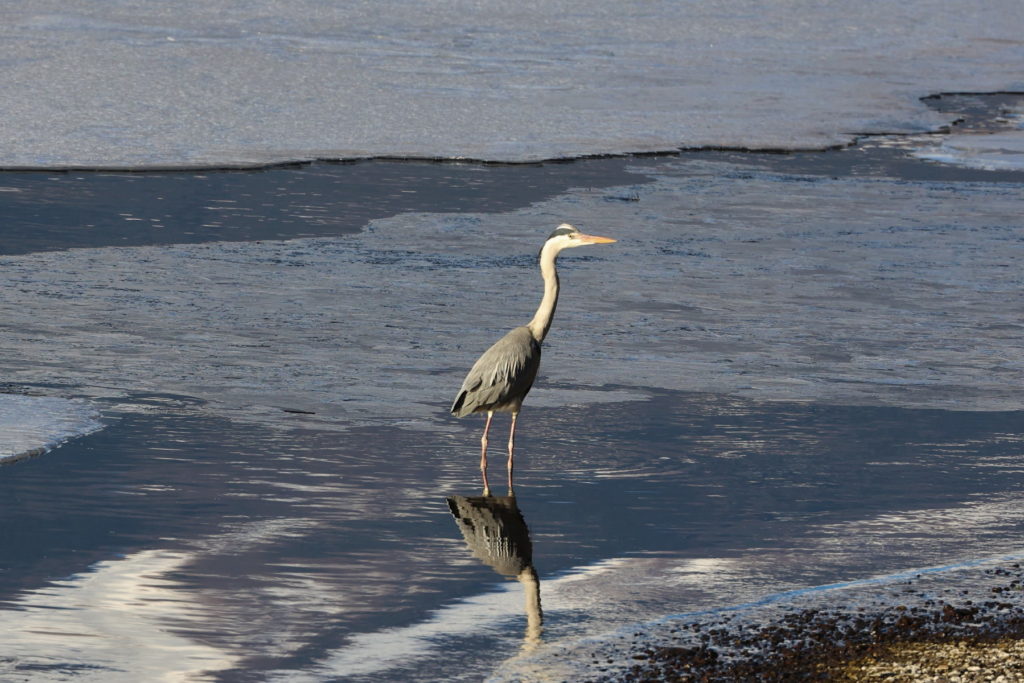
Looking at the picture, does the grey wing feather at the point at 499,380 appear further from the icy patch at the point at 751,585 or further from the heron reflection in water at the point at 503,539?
the icy patch at the point at 751,585

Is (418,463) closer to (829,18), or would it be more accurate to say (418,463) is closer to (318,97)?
(318,97)

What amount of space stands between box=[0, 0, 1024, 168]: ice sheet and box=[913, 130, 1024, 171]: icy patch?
109 cm

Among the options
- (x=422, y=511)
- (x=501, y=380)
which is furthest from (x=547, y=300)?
(x=422, y=511)

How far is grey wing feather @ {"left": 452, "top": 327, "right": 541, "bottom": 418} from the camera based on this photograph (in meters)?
8.64

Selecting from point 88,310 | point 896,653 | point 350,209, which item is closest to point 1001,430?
point 896,653

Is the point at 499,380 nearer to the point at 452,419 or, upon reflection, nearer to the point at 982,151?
the point at 452,419

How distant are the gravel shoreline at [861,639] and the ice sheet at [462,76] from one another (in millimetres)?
12762

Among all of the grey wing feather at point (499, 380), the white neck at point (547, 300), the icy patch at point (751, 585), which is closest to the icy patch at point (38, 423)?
the grey wing feather at point (499, 380)

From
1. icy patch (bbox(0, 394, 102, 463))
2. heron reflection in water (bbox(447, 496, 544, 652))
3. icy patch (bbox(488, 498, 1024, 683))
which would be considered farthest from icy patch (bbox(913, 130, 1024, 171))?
heron reflection in water (bbox(447, 496, 544, 652))

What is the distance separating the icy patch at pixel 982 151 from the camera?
65.4ft

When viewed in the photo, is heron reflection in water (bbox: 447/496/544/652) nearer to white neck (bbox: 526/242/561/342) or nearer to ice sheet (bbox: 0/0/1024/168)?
white neck (bbox: 526/242/561/342)

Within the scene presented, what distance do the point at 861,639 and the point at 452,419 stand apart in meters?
3.83

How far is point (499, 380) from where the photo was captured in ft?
28.3

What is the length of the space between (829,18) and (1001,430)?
26095mm
